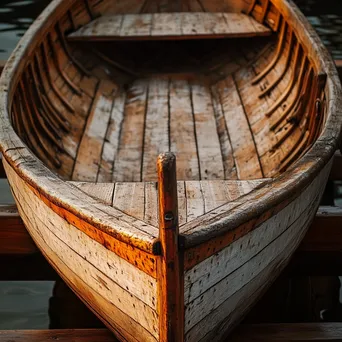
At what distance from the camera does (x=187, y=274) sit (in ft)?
9.33

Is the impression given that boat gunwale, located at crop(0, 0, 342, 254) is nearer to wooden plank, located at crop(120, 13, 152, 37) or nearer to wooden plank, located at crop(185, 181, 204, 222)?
wooden plank, located at crop(185, 181, 204, 222)

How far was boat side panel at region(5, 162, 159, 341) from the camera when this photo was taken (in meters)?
2.97

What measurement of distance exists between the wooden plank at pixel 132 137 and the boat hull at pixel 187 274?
112 cm

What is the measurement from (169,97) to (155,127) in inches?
23.0

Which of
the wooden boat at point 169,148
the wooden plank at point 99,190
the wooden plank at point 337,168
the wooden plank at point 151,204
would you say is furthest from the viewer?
the wooden plank at point 337,168

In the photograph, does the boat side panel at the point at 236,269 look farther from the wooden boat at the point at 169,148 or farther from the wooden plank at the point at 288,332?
the wooden plank at the point at 288,332

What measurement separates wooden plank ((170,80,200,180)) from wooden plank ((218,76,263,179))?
25 cm

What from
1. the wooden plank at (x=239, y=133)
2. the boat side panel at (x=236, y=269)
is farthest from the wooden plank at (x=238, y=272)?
the wooden plank at (x=239, y=133)

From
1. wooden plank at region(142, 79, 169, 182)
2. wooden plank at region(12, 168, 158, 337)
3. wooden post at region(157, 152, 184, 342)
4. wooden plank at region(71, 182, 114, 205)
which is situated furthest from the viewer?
wooden plank at region(142, 79, 169, 182)

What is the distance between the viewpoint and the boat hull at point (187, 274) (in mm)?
2971

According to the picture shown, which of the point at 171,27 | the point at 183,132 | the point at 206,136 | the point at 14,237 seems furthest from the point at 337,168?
the point at 14,237

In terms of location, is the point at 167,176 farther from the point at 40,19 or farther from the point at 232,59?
the point at 232,59

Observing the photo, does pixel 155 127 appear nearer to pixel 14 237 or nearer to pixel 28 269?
pixel 28 269

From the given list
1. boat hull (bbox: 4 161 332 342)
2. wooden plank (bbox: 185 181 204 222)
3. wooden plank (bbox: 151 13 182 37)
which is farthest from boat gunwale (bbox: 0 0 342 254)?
wooden plank (bbox: 151 13 182 37)
